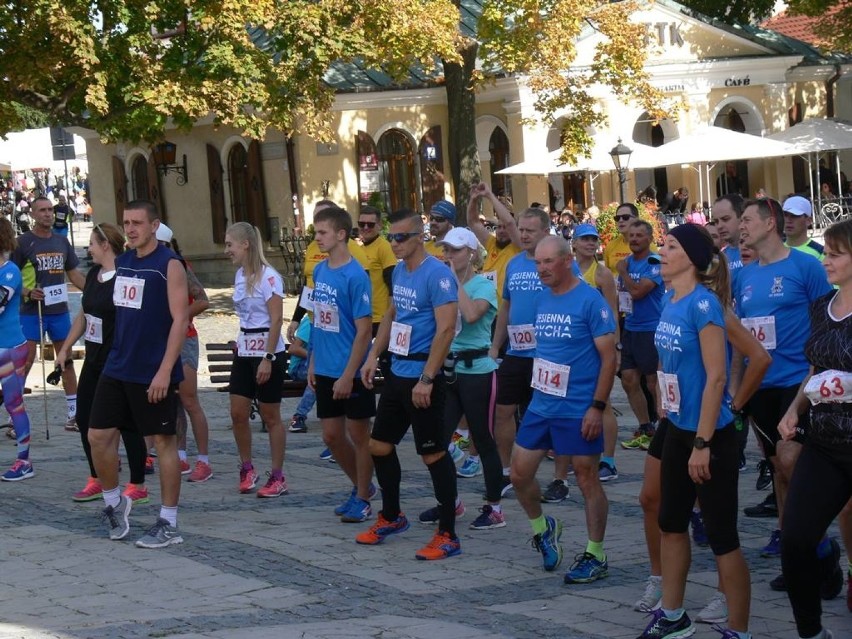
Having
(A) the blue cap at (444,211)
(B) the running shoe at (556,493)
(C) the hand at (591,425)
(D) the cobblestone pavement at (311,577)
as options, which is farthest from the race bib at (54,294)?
(C) the hand at (591,425)

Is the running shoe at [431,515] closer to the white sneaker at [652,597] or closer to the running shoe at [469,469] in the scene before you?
the running shoe at [469,469]

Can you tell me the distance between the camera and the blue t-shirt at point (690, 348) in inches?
233

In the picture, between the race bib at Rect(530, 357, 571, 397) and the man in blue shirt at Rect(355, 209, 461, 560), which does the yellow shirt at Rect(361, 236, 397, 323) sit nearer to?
the man in blue shirt at Rect(355, 209, 461, 560)

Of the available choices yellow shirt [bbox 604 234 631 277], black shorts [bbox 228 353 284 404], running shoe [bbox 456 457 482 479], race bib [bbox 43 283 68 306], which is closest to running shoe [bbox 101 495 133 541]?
black shorts [bbox 228 353 284 404]

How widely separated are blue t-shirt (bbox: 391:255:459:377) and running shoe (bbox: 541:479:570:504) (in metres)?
1.84

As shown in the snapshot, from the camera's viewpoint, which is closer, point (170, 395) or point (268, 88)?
point (170, 395)

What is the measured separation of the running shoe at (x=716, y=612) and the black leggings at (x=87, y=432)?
4000mm

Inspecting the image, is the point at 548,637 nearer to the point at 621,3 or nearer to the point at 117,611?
the point at 117,611

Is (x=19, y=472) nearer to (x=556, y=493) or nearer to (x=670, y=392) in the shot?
(x=556, y=493)

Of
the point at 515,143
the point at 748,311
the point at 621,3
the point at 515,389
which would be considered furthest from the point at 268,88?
the point at 748,311

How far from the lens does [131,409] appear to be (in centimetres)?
830

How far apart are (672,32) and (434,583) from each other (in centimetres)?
3107

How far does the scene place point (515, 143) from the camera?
1366 inches

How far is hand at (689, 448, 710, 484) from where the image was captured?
582 cm
